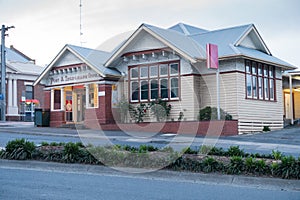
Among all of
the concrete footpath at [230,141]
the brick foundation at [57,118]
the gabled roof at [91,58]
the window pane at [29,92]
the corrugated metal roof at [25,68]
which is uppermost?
the corrugated metal roof at [25,68]

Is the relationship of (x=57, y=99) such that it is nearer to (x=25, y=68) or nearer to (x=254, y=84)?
(x=254, y=84)

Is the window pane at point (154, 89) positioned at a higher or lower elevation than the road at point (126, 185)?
higher

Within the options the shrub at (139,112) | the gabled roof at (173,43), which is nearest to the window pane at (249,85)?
the gabled roof at (173,43)

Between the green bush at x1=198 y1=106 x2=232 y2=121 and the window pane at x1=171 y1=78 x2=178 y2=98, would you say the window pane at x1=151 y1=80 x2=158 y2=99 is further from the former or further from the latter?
the green bush at x1=198 y1=106 x2=232 y2=121

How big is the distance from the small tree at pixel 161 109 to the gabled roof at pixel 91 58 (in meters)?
3.43

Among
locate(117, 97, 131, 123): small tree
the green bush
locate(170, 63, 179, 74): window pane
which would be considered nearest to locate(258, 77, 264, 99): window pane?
the green bush

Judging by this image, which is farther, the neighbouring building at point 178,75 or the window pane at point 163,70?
the window pane at point 163,70

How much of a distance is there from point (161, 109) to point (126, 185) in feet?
Answer: 51.8

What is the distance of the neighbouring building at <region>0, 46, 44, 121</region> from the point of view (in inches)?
1742

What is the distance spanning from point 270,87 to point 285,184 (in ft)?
63.5

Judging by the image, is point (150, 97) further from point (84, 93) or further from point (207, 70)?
point (84, 93)

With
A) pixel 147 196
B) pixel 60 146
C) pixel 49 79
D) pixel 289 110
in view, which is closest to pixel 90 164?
pixel 60 146

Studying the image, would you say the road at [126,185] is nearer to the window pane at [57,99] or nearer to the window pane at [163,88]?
the window pane at [163,88]

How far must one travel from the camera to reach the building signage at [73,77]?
2809 centimetres
